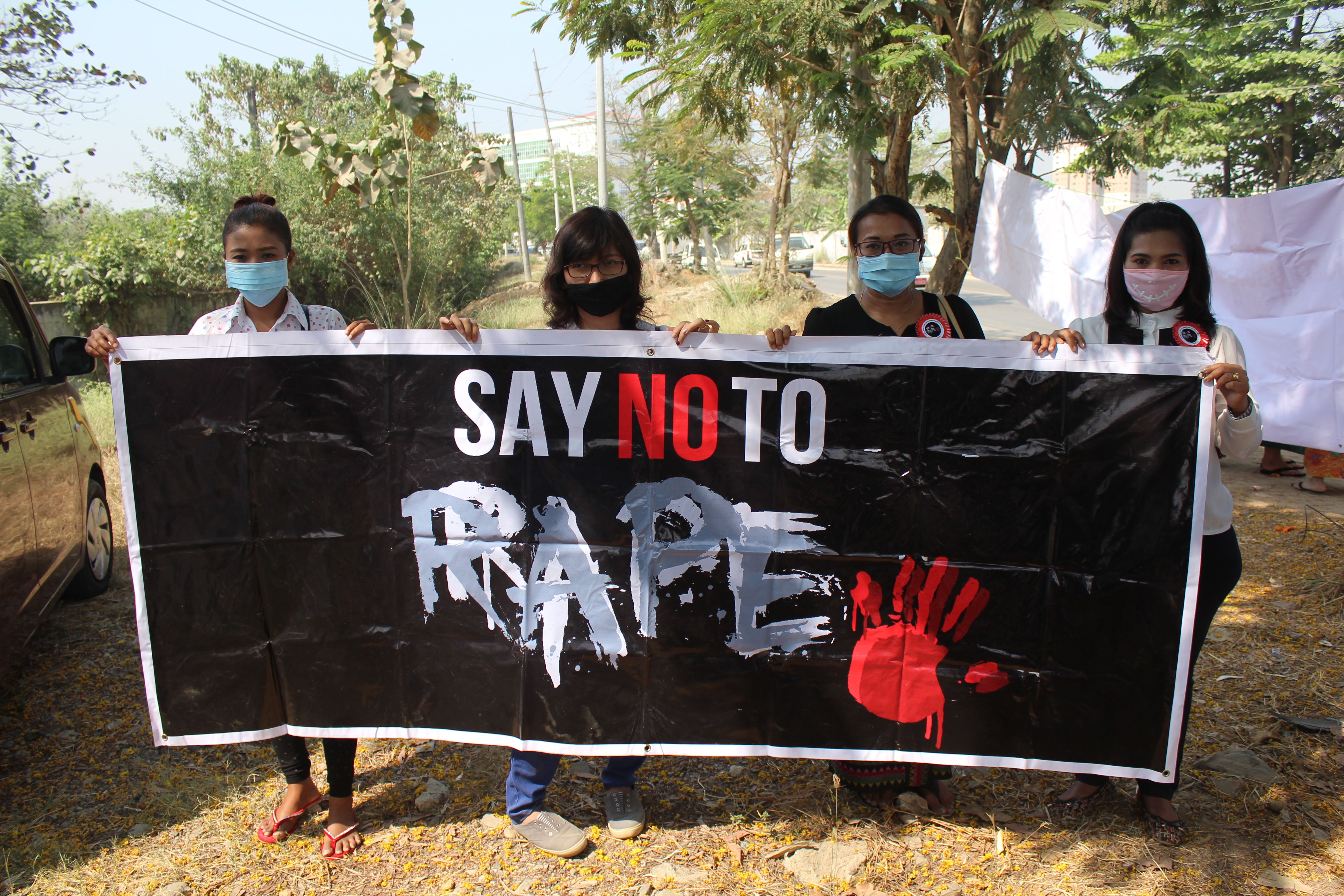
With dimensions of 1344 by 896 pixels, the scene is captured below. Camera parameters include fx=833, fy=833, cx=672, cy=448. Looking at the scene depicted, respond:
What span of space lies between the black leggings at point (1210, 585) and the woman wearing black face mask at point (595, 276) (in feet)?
5.00

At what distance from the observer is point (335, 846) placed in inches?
96.1

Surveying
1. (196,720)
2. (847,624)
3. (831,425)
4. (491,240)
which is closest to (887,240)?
(831,425)

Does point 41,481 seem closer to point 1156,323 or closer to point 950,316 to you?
point 950,316

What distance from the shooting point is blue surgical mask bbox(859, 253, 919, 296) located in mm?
2553

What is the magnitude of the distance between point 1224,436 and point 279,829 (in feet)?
9.63

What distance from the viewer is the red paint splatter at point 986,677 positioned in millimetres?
2371

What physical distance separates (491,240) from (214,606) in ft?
79.0

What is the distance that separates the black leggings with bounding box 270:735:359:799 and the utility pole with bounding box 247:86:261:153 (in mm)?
17920

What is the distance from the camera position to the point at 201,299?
15.1 m

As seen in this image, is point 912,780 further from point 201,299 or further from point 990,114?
point 201,299

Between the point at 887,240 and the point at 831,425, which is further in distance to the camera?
the point at 887,240

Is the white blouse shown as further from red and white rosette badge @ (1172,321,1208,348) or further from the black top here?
the black top

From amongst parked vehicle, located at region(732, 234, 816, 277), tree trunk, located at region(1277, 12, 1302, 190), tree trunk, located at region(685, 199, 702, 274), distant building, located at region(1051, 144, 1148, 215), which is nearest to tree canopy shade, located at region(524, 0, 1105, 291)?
tree trunk, located at region(685, 199, 702, 274)

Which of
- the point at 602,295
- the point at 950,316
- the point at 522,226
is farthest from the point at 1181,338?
the point at 522,226
